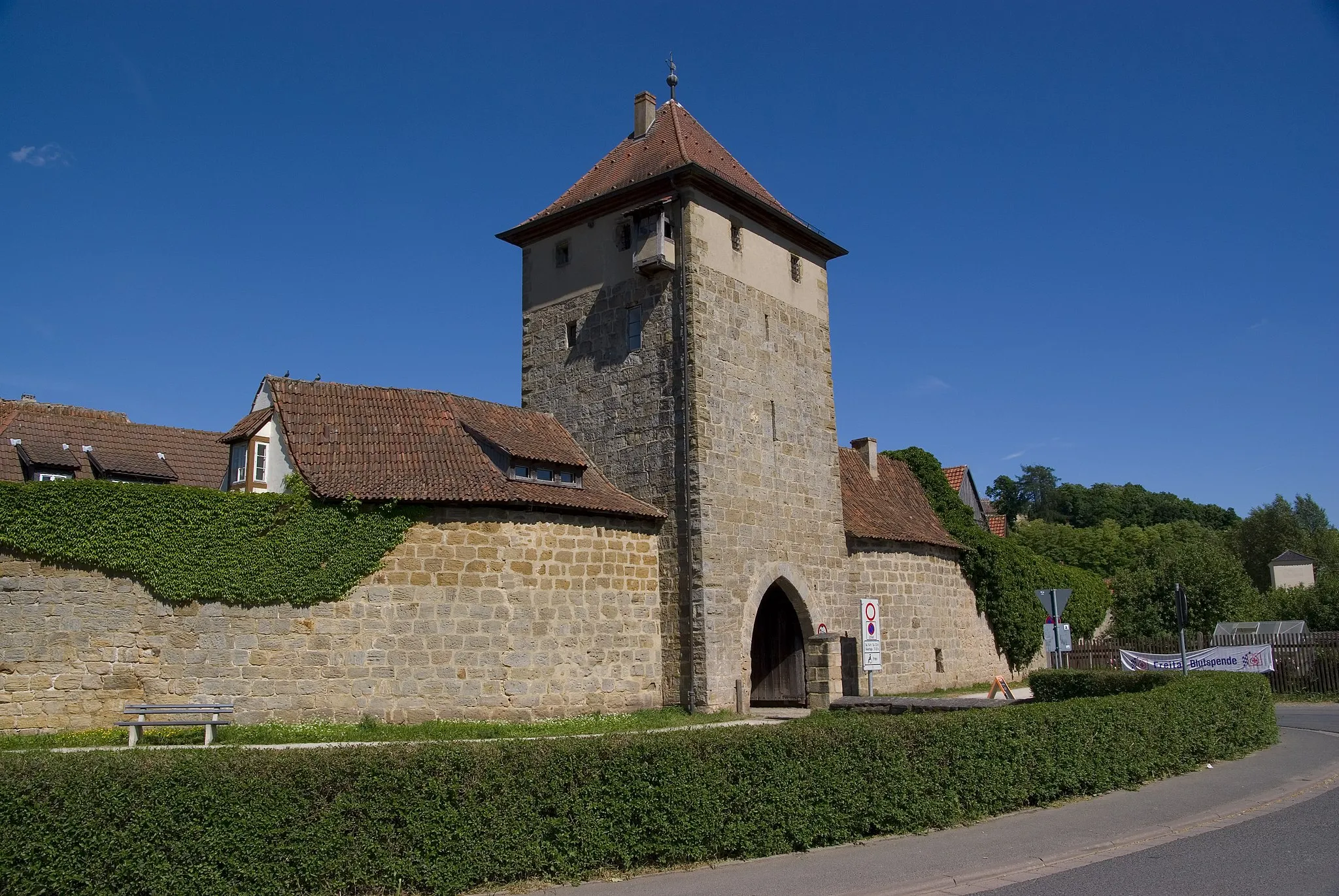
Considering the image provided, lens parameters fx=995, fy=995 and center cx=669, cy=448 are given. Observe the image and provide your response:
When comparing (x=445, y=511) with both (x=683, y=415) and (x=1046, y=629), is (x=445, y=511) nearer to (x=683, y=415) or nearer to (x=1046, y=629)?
(x=683, y=415)

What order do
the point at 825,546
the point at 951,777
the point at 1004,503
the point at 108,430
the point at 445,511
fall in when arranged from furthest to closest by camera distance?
the point at 1004,503, the point at 108,430, the point at 825,546, the point at 445,511, the point at 951,777

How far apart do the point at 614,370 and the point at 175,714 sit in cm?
1143

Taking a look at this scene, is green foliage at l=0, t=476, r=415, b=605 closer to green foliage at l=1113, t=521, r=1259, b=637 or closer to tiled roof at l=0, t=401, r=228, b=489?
tiled roof at l=0, t=401, r=228, b=489

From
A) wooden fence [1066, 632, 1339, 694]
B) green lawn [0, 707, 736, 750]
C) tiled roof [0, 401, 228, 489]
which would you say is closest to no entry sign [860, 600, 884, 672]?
green lawn [0, 707, 736, 750]

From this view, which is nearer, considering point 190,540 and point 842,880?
point 842,880

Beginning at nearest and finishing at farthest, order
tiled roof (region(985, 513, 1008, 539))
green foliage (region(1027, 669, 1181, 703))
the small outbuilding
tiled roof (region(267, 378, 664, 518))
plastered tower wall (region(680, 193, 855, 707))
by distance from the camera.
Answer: green foliage (region(1027, 669, 1181, 703))
tiled roof (region(267, 378, 664, 518))
plastered tower wall (region(680, 193, 855, 707))
tiled roof (region(985, 513, 1008, 539))
the small outbuilding

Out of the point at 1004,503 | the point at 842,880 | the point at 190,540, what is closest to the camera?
the point at 842,880

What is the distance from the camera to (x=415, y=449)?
20250 millimetres

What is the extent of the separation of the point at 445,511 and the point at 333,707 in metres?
4.02

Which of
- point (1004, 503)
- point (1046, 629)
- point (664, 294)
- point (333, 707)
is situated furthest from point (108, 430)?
point (1004, 503)

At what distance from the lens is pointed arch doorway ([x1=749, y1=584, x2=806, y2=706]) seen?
2433 cm

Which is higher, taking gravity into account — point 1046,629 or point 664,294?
point 664,294

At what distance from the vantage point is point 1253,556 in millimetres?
82625

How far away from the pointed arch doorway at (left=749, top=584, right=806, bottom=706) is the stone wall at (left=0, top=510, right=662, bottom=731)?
449 cm
